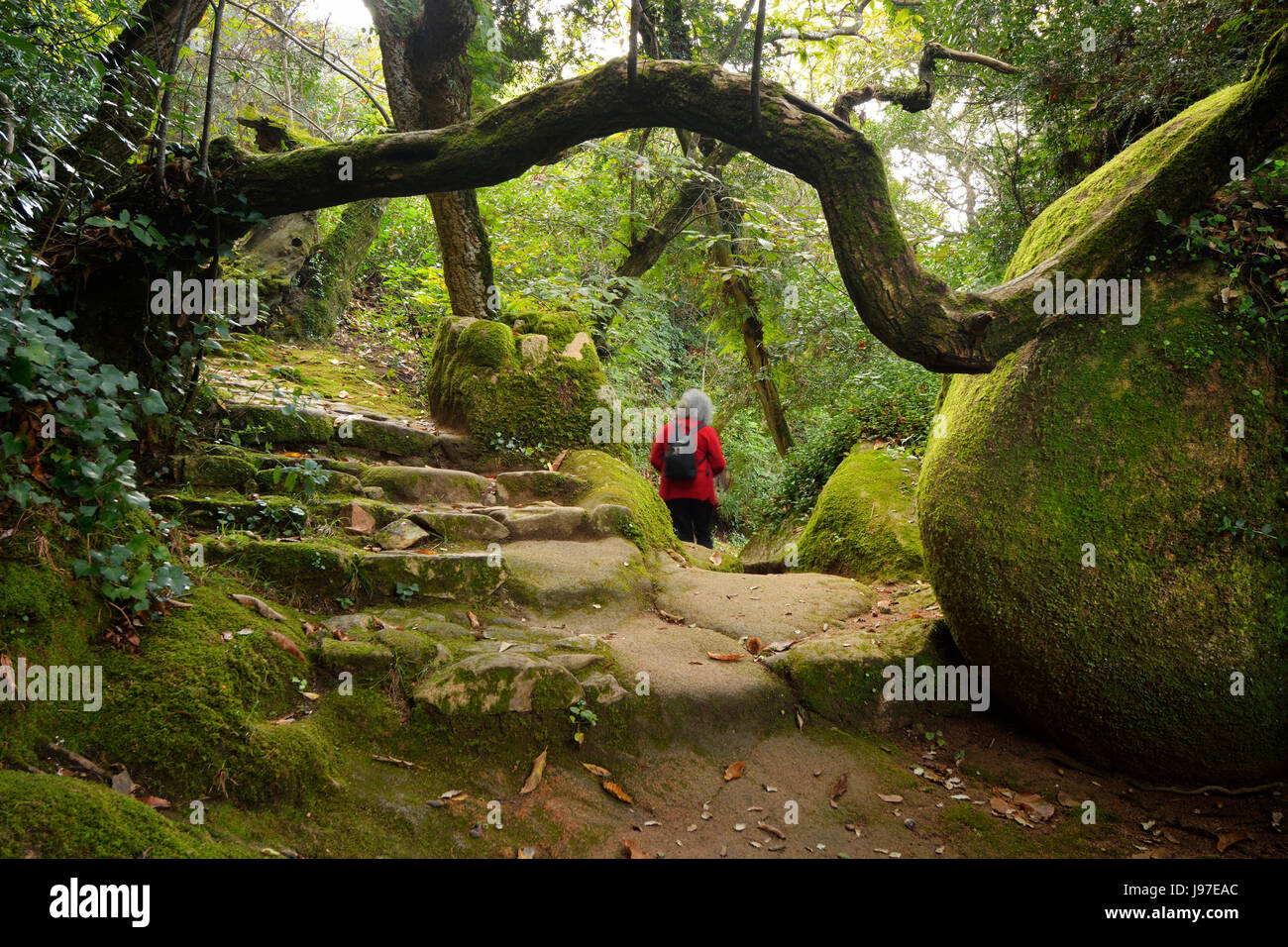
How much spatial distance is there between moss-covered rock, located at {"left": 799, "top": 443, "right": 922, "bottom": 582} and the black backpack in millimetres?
1525

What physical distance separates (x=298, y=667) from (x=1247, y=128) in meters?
5.77

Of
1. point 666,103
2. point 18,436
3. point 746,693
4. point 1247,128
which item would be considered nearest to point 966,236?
point 1247,128

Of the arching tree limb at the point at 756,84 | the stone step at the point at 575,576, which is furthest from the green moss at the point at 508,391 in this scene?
the arching tree limb at the point at 756,84

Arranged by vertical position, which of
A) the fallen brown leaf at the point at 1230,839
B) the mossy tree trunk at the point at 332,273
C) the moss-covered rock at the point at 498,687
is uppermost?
the mossy tree trunk at the point at 332,273

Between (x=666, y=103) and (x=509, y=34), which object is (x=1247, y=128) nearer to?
(x=666, y=103)

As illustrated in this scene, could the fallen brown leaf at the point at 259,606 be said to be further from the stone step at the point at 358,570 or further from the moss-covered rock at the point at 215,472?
the moss-covered rock at the point at 215,472

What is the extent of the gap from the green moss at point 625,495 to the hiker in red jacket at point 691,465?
2.23 ft

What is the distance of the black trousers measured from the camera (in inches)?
326

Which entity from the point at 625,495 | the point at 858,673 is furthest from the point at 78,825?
the point at 625,495

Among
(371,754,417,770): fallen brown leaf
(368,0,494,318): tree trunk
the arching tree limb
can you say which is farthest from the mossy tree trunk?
(371,754,417,770): fallen brown leaf

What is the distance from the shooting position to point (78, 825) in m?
2.12

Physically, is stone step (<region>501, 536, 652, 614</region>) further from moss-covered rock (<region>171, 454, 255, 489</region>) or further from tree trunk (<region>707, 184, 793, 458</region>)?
tree trunk (<region>707, 184, 793, 458</region>)

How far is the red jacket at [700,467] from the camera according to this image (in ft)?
26.2
